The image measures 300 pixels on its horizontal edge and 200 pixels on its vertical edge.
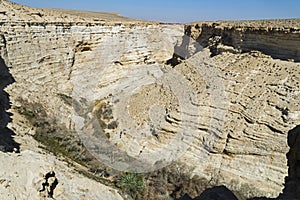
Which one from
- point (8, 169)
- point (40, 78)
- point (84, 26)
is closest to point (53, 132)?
point (8, 169)

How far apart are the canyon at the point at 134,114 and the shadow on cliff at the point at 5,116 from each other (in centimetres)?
5

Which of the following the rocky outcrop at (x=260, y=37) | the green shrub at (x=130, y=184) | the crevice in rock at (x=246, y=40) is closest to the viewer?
the green shrub at (x=130, y=184)

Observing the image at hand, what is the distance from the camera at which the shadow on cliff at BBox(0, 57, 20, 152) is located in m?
7.55

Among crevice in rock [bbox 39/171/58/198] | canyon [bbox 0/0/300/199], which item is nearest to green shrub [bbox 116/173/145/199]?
canyon [bbox 0/0/300/199]

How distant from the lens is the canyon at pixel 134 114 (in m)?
8.01

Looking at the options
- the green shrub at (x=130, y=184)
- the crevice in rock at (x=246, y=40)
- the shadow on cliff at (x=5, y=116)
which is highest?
the crevice in rock at (x=246, y=40)

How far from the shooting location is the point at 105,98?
19.0 metres

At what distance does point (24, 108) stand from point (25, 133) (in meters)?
1.67

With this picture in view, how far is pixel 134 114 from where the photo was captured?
17.1 m

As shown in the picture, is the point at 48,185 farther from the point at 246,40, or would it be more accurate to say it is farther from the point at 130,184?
the point at 246,40

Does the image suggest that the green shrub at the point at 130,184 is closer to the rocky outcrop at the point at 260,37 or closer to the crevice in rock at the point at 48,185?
the crevice in rock at the point at 48,185

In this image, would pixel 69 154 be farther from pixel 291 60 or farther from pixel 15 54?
pixel 291 60

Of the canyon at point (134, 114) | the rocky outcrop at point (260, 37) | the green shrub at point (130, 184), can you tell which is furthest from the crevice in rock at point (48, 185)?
the rocky outcrop at point (260, 37)

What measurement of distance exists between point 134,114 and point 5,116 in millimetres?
8222
